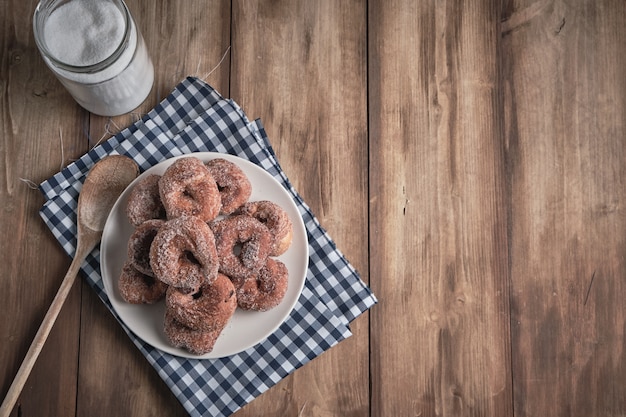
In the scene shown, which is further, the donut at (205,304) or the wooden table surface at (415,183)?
the wooden table surface at (415,183)

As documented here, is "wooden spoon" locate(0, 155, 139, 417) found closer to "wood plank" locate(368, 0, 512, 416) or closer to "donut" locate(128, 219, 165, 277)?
"donut" locate(128, 219, 165, 277)

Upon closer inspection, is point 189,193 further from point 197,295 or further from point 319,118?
point 319,118

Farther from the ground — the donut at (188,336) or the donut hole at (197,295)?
the donut hole at (197,295)

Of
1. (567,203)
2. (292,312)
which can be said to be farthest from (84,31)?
(567,203)

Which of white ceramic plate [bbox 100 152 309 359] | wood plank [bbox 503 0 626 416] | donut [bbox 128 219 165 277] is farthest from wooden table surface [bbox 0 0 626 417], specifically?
donut [bbox 128 219 165 277]

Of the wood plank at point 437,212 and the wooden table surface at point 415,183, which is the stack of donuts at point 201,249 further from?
the wood plank at point 437,212

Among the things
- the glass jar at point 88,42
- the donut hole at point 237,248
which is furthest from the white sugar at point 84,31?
the donut hole at point 237,248

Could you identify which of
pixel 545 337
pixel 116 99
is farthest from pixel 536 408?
pixel 116 99
